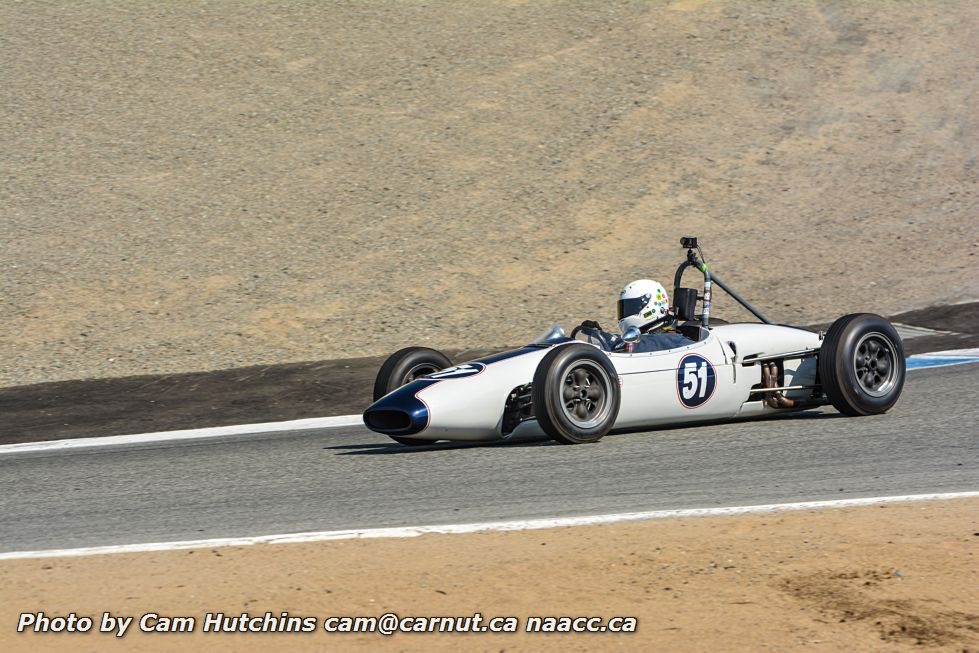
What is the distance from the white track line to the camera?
638 cm

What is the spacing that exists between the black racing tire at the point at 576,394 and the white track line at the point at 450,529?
1866mm

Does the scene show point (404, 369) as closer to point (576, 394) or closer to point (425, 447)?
point (425, 447)

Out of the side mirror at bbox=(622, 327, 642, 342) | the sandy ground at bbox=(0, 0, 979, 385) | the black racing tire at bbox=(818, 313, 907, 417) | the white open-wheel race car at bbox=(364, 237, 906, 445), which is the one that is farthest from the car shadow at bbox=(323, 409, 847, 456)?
the sandy ground at bbox=(0, 0, 979, 385)

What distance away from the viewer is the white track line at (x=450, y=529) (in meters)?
6.38

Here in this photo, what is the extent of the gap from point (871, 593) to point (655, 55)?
20899 millimetres

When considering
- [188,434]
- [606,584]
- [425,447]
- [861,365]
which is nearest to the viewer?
[606,584]

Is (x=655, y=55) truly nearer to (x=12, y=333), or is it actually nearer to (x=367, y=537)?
(x=12, y=333)

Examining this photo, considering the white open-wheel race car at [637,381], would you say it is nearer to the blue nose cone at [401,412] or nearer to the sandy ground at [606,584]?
the blue nose cone at [401,412]

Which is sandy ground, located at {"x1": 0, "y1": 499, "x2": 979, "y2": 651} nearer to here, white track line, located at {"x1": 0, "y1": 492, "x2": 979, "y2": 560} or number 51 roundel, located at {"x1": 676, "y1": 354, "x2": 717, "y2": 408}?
white track line, located at {"x1": 0, "y1": 492, "x2": 979, "y2": 560}

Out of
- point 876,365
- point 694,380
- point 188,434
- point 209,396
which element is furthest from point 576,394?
point 209,396

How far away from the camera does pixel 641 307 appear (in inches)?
376

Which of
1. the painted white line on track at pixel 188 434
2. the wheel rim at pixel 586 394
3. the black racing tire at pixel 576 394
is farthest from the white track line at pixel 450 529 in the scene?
the painted white line on track at pixel 188 434

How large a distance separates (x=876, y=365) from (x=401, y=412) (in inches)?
139

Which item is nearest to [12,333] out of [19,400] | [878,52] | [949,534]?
[19,400]
